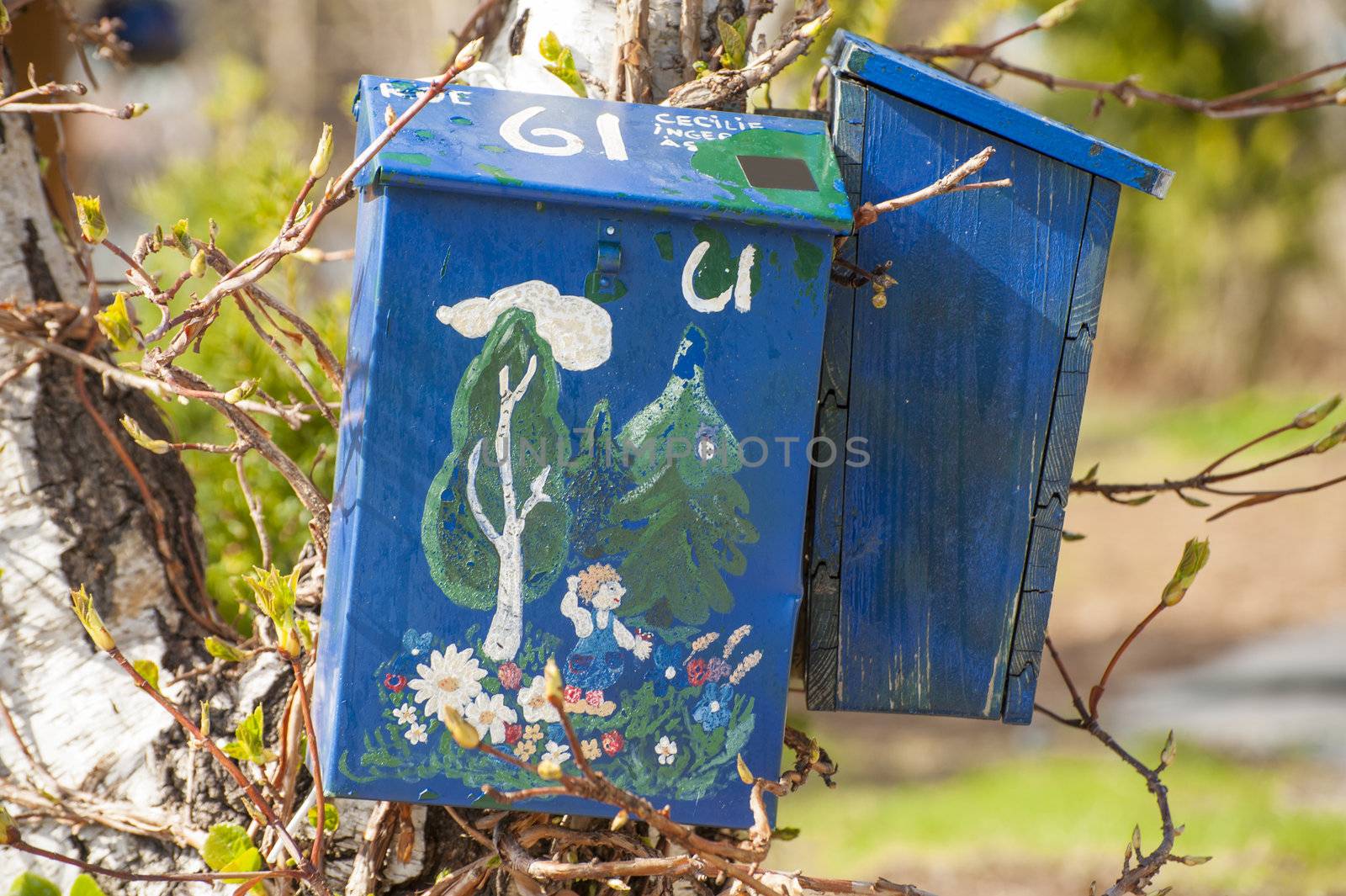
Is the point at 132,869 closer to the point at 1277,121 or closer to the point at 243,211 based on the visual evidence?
the point at 243,211

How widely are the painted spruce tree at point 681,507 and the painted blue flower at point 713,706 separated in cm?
8

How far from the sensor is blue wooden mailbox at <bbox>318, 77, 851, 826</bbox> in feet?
4.12

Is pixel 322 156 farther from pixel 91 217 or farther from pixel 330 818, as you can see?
pixel 330 818

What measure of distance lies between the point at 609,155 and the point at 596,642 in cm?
52

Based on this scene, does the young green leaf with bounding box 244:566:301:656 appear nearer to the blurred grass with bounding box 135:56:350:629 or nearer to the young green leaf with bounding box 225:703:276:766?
the young green leaf with bounding box 225:703:276:766

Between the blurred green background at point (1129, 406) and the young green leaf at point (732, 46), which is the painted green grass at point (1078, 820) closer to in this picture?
the blurred green background at point (1129, 406)

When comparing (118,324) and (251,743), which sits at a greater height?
(118,324)

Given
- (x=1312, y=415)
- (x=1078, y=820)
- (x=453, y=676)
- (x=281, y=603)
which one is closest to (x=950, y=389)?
(x=1312, y=415)

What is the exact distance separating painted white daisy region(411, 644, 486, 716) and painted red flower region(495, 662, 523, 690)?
0.7 inches

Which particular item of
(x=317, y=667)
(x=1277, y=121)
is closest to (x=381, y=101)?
(x=317, y=667)

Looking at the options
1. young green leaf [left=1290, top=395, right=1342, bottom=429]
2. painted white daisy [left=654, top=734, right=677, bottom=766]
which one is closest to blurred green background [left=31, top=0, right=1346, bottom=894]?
painted white daisy [left=654, top=734, right=677, bottom=766]

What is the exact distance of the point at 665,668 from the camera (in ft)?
4.35

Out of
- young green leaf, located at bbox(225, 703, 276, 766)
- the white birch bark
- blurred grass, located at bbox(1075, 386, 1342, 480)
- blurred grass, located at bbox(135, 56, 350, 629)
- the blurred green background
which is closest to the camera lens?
young green leaf, located at bbox(225, 703, 276, 766)

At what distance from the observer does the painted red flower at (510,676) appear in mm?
1298
